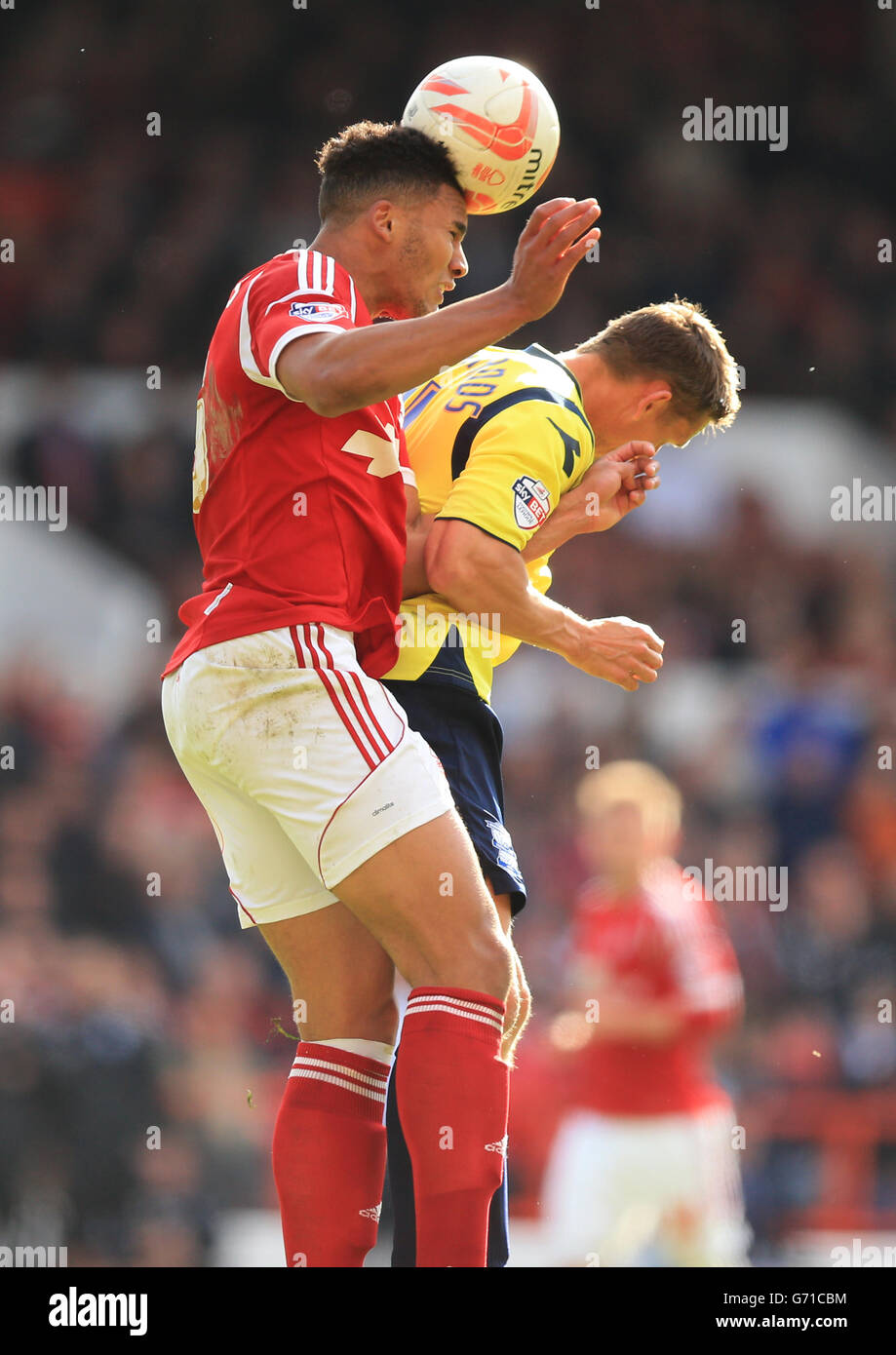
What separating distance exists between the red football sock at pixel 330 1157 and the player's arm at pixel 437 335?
3.89 ft

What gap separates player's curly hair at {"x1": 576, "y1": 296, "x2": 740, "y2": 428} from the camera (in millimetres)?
3572

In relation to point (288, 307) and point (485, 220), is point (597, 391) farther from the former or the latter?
point (485, 220)

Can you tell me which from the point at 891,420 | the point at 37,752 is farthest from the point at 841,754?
the point at 37,752

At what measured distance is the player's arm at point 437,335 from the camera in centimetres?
260

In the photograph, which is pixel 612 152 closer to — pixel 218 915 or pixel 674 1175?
pixel 218 915

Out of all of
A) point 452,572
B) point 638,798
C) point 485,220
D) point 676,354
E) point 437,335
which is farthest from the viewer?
point 485,220

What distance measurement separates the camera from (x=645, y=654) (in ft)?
10.8

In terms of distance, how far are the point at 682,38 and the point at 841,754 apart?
16.7 ft

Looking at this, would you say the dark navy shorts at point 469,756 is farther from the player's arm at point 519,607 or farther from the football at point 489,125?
the football at point 489,125

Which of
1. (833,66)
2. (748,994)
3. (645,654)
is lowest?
(748,994)

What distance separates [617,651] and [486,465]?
17.7 inches

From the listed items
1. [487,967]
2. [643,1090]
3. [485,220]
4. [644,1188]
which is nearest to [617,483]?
[487,967]

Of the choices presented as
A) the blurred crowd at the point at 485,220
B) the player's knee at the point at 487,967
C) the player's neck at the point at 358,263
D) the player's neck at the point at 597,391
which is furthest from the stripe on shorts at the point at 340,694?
the blurred crowd at the point at 485,220

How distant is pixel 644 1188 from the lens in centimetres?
675
